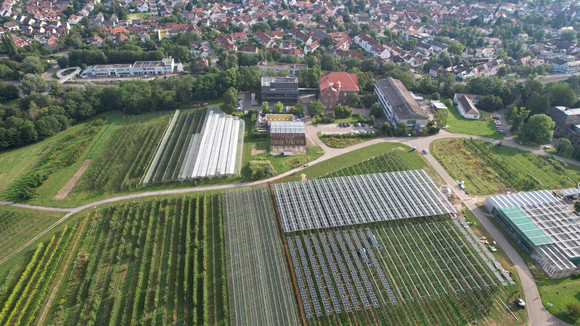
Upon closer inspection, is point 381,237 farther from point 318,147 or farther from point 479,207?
point 318,147

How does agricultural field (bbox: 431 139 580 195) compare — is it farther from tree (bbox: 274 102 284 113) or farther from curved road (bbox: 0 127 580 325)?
tree (bbox: 274 102 284 113)

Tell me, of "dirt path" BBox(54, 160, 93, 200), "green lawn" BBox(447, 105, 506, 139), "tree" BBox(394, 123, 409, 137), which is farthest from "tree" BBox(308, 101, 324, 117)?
"dirt path" BBox(54, 160, 93, 200)

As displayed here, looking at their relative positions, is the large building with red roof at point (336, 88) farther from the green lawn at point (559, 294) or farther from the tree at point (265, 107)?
the green lawn at point (559, 294)

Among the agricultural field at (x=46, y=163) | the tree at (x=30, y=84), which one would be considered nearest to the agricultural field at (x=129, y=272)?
the agricultural field at (x=46, y=163)

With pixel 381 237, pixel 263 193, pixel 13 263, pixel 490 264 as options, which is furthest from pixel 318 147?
pixel 13 263

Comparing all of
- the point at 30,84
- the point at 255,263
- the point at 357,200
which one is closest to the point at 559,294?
the point at 357,200
